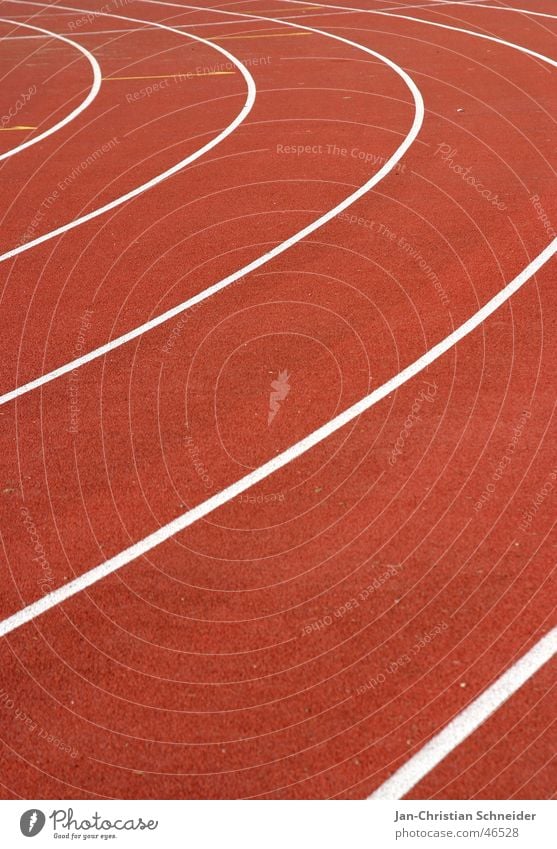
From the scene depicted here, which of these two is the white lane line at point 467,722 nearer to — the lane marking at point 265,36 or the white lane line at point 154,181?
the white lane line at point 154,181

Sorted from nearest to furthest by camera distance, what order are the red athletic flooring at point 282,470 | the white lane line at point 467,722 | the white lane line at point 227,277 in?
the white lane line at point 467,722 → the red athletic flooring at point 282,470 → the white lane line at point 227,277

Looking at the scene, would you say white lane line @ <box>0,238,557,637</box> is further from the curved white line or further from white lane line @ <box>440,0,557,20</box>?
white lane line @ <box>440,0,557,20</box>

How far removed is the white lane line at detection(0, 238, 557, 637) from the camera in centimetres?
510

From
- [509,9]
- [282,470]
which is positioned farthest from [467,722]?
[509,9]

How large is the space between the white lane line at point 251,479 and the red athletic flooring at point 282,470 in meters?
0.07

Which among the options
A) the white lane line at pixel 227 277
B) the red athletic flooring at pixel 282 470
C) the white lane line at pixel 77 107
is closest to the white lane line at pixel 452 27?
the white lane line at pixel 227 277

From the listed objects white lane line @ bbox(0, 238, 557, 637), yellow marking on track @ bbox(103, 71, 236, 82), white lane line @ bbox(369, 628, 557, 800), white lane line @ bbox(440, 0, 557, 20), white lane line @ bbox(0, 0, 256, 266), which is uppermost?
white lane line @ bbox(440, 0, 557, 20)

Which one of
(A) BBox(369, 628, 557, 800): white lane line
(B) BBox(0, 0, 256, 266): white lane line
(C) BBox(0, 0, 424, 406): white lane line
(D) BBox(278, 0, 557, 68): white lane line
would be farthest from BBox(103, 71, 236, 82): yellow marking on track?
(A) BBox(369, 628, 557, 800): white lane line

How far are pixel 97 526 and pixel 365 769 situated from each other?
2320 millimetres

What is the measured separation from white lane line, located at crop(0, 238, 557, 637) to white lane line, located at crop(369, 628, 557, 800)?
2.02 m

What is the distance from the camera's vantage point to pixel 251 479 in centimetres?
583

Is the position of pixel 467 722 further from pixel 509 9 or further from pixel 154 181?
pixel 509 9

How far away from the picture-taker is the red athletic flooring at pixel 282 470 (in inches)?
168
